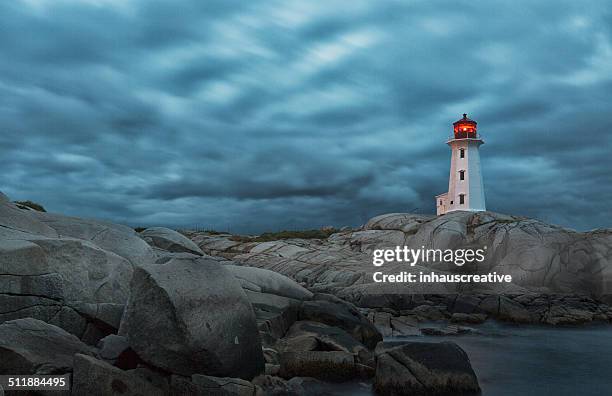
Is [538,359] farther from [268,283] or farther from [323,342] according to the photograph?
[268,283]

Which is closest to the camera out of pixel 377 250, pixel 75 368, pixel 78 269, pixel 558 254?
pixel 75 368

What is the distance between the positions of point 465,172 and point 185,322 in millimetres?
44474

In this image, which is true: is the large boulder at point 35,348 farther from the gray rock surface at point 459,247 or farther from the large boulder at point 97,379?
the gray rock surface at point 459,247

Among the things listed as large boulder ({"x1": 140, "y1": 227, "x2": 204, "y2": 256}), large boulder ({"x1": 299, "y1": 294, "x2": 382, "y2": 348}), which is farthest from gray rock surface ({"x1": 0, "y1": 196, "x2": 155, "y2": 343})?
large boulder ({"x1": 140, "y1": 227, "x2": 204, "y2": 256})

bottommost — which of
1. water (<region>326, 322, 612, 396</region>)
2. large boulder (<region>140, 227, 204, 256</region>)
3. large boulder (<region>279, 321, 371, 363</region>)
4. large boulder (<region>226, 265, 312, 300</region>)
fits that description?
water (<region>326, 322, 612, 396</region>)

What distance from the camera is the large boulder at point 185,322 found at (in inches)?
363

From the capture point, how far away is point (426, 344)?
11555 mm

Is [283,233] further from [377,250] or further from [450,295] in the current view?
[450,295]

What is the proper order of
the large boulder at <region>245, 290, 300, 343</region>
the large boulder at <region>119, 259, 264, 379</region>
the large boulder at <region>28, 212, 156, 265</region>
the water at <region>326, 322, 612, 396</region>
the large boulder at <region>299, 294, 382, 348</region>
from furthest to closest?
the large boulder at <region>299, 294, 382, 348</region> → the large boulder at <region>28, 212, 156, 265</region> → the large boulder at <region>245, 290, 300, 343</region> → the water at <region>326, 322, 612, 396</region> → the large boulder at <region>119, 259, 264, 379</region>

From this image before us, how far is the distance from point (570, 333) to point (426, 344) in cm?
1501

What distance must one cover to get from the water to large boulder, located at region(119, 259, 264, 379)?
302 cm

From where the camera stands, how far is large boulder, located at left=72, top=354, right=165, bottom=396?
884 centimetres

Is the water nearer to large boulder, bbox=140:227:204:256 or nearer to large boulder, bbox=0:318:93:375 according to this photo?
large boulder, bbox=0:318:93:375

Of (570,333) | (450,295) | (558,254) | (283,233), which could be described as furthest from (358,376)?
(283,233)
